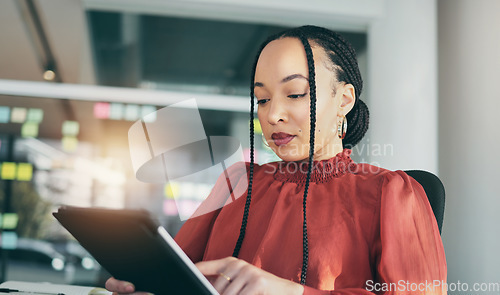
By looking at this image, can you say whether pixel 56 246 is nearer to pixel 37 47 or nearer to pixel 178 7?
pixel 37 47

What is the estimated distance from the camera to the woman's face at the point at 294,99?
1.03 meters

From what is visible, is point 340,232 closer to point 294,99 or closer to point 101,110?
point 294,99

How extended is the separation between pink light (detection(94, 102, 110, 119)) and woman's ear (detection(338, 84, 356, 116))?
2102 millimetres

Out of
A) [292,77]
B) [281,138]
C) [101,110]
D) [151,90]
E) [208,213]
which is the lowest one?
[208,213]

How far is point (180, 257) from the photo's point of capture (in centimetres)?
70

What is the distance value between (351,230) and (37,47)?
283 cm

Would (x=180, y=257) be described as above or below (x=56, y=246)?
above

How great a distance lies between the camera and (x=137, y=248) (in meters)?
0.75

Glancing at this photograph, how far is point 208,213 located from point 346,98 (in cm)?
43

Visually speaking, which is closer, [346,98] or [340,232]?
[340,232]

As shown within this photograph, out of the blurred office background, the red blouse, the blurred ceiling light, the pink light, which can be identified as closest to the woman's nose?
the red blouse

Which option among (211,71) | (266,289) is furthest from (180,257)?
(211,71)

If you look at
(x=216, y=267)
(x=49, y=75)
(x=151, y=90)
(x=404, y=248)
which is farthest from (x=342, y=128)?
(x=49, y=75)

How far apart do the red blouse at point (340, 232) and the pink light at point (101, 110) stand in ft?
6.41
